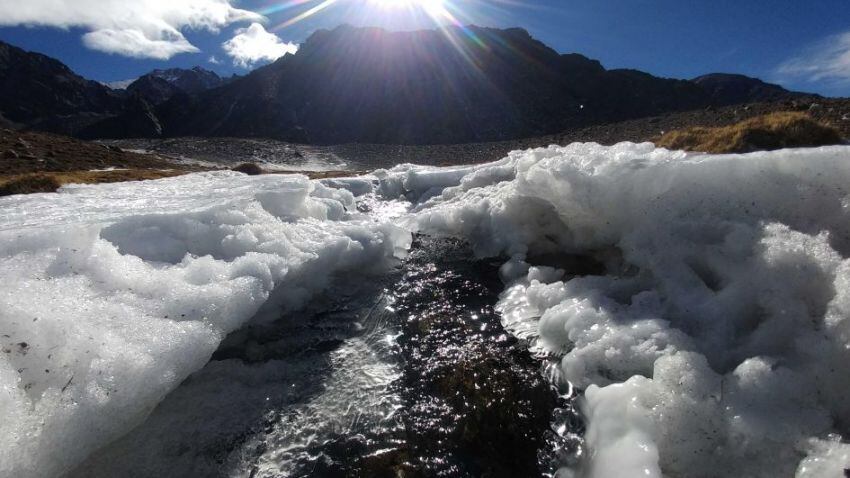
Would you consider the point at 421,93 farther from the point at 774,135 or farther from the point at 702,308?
the point at 702,308

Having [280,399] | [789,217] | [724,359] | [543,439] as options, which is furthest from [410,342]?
[789,217]

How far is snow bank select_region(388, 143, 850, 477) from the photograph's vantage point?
2965 millimetres

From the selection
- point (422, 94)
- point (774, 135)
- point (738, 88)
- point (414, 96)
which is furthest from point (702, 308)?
point (738, 88)

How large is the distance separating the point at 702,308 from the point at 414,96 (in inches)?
4595

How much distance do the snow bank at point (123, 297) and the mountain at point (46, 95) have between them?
572ft

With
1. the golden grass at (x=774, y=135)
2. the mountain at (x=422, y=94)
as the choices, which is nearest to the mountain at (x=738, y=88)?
the mountain at (x=422, y=94)

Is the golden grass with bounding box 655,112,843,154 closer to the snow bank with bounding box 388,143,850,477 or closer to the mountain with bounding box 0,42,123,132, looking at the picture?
the snow bank with bounding box 388,143,850,477

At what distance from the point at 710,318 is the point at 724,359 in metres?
0.52

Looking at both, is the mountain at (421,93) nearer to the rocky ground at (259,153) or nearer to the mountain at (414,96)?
the mountain at (414,96)

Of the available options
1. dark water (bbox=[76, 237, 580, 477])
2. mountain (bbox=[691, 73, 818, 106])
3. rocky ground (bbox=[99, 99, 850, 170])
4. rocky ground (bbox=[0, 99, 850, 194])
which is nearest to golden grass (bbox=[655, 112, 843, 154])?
rocky ground (bbox=[0, 99, 850, 194])

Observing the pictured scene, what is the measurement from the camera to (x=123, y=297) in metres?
4.36

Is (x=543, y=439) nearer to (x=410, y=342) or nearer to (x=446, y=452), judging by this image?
(x=446, y=452)

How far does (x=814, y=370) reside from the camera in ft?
10.4

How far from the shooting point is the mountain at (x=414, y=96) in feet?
348
